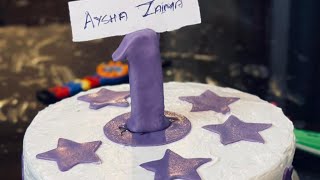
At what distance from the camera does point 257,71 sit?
68.0 inches

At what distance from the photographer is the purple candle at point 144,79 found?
0.86 meters

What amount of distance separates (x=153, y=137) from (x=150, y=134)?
1 centimetres

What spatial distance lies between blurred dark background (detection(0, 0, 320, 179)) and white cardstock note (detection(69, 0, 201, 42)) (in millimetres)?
521

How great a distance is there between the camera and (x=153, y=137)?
2.99ft

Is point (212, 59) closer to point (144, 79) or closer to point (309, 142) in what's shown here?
point (309, 142)

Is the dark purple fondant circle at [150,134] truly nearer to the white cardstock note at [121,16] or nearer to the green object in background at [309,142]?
the white cardstock note at [121,16]

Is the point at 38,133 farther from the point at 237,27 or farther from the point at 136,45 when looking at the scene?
the point at 237,27

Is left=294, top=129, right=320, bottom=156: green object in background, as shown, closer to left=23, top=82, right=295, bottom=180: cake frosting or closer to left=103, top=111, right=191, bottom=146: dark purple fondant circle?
left=23, top=82, right=295, bottom=180: cake frosting

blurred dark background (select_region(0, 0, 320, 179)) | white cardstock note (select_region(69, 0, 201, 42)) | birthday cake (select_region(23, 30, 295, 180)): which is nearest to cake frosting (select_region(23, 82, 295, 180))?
birthday cake (select_region(23, 30, 295, 180))

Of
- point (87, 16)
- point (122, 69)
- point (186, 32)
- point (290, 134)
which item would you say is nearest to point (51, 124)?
point (87, 16)

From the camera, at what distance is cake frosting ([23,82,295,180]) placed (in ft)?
2.70

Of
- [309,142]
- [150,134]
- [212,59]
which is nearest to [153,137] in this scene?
[150,134]

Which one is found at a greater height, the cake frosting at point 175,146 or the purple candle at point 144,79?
the purple candle at point 144,79

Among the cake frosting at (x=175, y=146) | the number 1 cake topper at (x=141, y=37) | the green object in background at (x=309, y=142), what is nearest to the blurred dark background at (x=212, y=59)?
the green object in background at (x=309, y=142)
